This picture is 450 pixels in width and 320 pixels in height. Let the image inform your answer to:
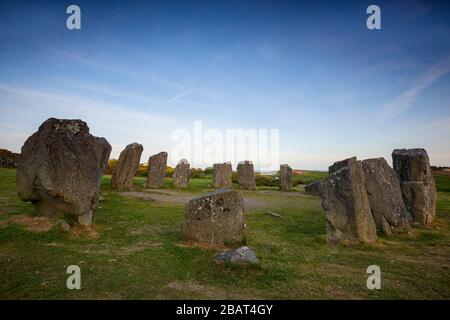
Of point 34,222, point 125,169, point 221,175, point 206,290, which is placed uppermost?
point 125,169

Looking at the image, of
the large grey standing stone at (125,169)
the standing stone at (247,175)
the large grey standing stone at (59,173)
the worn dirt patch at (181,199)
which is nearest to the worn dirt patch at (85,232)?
the large grey standing stone at (59,173)

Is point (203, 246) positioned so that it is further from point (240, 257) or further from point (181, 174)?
point (181, 174)

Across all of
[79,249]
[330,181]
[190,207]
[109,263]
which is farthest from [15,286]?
[330,181]

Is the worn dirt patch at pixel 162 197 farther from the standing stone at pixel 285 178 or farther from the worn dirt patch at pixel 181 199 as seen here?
the standing stone at pixel 285 178

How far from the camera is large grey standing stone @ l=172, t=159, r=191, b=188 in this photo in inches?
1191

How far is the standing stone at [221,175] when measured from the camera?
104 feet

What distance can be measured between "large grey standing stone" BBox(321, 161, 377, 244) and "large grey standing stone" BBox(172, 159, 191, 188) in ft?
69.2

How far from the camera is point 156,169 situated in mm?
A: 28766

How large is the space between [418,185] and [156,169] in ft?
70.2

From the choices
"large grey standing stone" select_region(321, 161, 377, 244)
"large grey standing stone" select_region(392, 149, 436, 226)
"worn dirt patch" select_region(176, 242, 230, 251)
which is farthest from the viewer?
"large grey standing stone" select_region(392, 149, 436, 226)

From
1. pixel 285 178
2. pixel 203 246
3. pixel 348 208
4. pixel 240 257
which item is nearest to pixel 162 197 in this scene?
pixel 203 246

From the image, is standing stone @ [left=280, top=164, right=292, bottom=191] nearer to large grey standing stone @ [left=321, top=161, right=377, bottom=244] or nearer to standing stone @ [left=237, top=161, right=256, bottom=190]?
standing stone @ [left=237, top=161, right=256, bottom=190]

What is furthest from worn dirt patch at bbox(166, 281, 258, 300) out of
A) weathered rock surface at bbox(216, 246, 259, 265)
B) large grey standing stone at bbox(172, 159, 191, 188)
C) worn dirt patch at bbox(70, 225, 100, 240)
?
large grey standing stone at bbox(172, 159, 191, 188)
